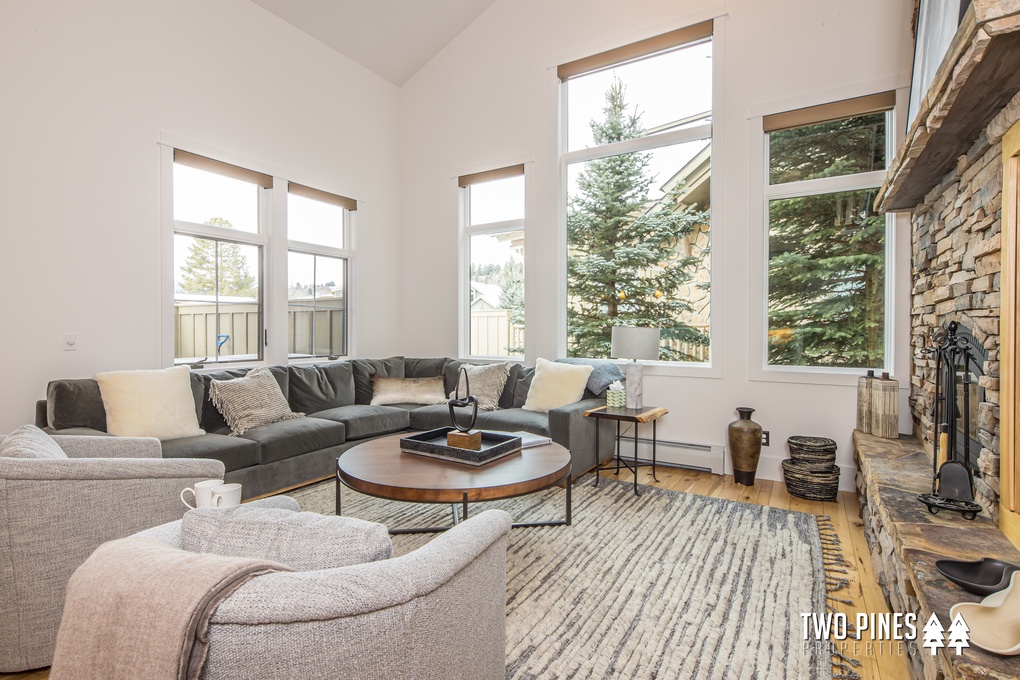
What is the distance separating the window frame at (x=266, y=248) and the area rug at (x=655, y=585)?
5.27 feet

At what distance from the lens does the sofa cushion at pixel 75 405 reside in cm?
291

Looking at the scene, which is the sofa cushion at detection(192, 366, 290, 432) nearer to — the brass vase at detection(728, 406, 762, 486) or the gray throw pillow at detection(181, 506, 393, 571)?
the gray throw pillow at detection(181, 506, 393, 571)

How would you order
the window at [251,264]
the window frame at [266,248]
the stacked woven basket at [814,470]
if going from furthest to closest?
Result: the window at [251,264]
the window frame at [266,248]
the stacked woven basket at [814,470]

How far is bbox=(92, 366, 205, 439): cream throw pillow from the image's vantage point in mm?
3041

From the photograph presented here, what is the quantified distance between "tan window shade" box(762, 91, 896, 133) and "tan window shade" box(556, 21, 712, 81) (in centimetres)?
94

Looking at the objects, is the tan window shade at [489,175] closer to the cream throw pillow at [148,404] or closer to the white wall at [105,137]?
the white wall at [105,137]

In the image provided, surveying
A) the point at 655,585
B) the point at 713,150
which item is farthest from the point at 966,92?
the point at 713,150

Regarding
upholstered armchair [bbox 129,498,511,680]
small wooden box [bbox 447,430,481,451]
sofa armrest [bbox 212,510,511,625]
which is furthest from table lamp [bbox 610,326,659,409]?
sofa armrest [bbox 212,510,511,625]

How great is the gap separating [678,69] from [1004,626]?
433 centimetres

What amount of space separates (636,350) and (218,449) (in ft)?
9.36

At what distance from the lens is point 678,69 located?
14.3ft

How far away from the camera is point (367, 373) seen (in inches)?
191

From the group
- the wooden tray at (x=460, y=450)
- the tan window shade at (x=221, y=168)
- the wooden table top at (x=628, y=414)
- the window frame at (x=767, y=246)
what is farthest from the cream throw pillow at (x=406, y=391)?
the window frame at (x=767, y=246)

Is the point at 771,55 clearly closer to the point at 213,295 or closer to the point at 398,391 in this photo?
the point at 398,391
